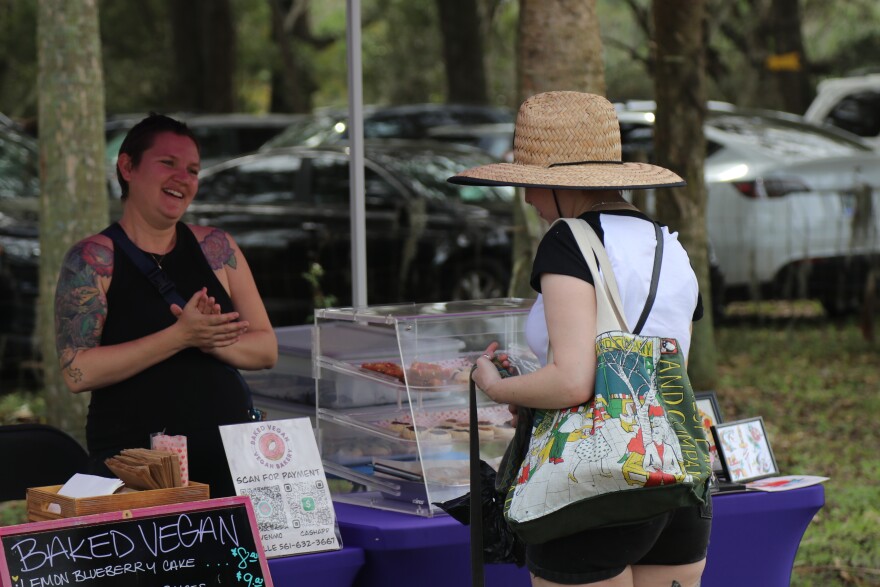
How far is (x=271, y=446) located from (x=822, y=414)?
5757mm

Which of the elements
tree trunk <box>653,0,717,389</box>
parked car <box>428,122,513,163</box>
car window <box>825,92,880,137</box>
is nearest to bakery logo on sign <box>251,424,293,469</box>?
tree trunk <box>653,0,717,389</box>

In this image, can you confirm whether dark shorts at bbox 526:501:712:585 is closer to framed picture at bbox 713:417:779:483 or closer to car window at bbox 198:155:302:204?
framed picture at bbox 713:417:779:483

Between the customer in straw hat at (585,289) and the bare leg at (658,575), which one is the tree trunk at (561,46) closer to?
the customer in straw hat at (585,289)

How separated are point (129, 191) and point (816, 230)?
7292 mm

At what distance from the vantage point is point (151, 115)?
390cm

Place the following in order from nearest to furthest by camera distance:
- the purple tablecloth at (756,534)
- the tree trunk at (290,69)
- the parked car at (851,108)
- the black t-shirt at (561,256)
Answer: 1. the black t-shirt at (561,256)
2. the purple tablecloth at (756,534)
3. the parked car at (851,108)
4. the tree trunk at (290,69)

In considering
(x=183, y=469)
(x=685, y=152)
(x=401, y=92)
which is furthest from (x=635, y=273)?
(x=401, y=92)

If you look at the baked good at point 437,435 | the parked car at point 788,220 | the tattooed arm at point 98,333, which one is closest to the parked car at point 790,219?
the parked car at point 788,220

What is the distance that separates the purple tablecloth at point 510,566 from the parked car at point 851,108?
38.3ft

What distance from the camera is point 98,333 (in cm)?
360

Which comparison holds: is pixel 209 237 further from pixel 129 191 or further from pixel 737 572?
pixel 737 572

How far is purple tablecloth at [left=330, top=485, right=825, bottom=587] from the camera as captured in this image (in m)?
3.37

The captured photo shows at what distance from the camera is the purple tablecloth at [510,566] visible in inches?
133

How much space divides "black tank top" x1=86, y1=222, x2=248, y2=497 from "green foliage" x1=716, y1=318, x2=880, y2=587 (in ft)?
8.47
